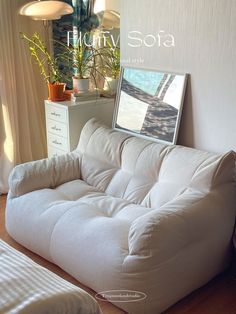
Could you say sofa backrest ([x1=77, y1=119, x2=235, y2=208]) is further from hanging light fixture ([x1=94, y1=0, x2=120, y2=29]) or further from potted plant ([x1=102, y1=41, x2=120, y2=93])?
hanging light fixture ([x1=94, y1=0, x2=120, y2=29])

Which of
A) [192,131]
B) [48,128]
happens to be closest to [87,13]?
[48,128]

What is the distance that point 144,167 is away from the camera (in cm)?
263

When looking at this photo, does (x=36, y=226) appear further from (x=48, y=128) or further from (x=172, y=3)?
(x=172, y=3)

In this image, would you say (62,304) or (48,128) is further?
(48,128)

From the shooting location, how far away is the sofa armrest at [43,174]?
2704mm

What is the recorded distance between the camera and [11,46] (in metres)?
3.52

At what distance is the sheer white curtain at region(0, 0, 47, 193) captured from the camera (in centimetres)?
350

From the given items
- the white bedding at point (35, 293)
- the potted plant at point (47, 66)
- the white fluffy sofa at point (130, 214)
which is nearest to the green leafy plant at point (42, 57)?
the potted plant at point (47, 66)

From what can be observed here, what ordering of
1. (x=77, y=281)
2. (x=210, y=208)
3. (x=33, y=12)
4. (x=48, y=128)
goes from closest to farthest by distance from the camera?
(x=210, y=208), (x=77, y=281), (x=33, y=12), (x=48, y=128)

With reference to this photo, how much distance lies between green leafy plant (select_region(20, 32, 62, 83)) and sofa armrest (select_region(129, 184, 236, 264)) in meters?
1.67

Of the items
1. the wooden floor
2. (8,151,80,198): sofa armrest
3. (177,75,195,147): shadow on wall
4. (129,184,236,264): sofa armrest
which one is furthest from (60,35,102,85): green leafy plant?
the wooden floor

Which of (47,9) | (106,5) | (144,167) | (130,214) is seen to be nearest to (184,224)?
(130,214)

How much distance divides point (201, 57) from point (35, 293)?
1.83m

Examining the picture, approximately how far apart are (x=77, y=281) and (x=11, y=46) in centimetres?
216
